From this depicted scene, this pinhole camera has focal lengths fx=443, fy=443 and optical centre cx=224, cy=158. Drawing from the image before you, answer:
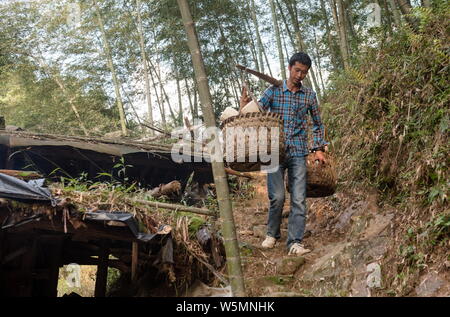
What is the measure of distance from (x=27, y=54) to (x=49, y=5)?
5.56 ft

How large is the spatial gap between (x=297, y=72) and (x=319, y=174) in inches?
37.0

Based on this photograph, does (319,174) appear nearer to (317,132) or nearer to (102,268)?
(317,132)

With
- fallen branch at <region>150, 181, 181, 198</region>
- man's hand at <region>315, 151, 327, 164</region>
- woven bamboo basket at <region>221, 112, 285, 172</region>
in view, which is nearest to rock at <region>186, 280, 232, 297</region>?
woven bamboo basket at <region>221, 112, 285, 172</region>

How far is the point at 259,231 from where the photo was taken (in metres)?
5.27

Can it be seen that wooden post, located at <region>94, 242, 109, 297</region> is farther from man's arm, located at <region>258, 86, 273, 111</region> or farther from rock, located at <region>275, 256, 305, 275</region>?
man's arm, located at <region>258, 86, 273, 111</region>

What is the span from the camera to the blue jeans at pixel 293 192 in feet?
12.5

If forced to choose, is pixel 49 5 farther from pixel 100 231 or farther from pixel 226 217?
pixel 226 217

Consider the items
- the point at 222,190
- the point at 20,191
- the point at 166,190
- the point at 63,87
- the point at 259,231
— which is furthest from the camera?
the point at 63,87

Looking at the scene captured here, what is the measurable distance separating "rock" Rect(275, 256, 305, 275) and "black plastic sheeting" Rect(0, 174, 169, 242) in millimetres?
1239

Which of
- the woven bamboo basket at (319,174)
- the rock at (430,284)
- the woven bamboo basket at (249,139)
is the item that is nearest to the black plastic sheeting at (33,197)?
the woven bamboo basket at (249,139)

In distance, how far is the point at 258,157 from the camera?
3287mm

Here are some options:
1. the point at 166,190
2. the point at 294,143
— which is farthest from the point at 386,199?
the point at 166,190

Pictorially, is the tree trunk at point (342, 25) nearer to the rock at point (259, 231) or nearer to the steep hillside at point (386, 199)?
the steep hillside at point (386, 199)
